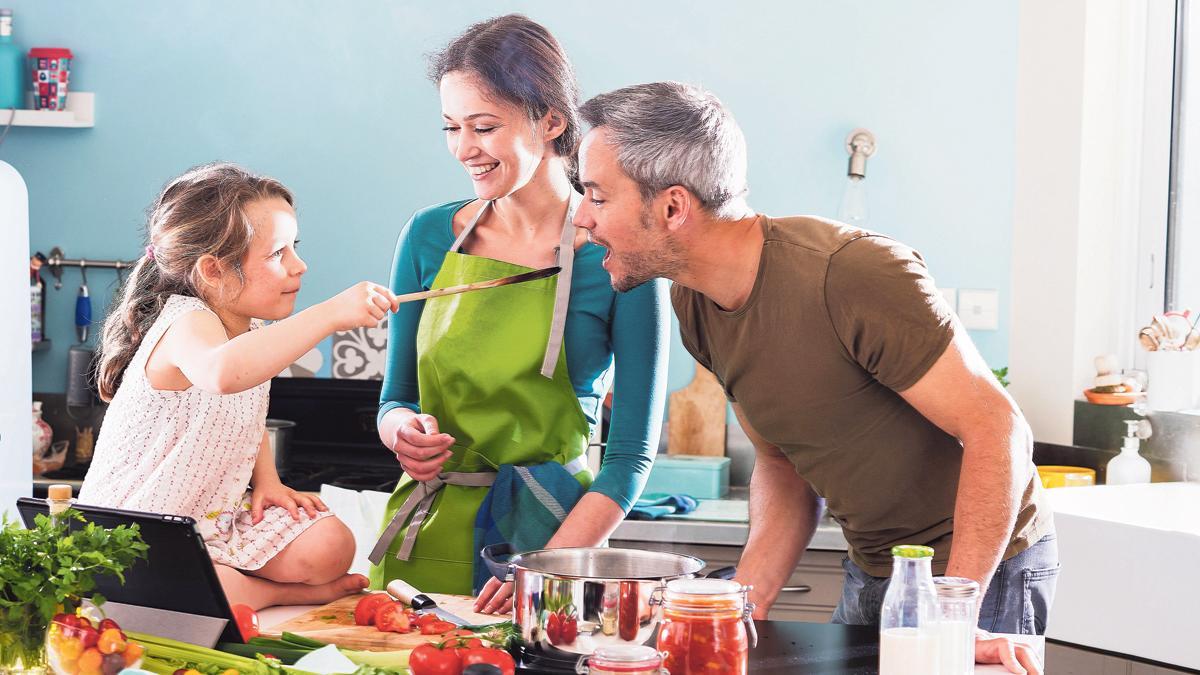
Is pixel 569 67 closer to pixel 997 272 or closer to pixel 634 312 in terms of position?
pixel 634 312

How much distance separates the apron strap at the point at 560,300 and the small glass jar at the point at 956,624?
714 millimetres

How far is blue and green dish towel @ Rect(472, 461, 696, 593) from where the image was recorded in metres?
1.70

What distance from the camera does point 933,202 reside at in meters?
3.35

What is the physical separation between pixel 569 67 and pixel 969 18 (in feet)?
6.50

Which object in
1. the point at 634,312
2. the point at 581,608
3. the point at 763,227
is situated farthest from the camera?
the point at 634,312

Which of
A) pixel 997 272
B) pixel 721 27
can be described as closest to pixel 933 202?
pixel 997 272

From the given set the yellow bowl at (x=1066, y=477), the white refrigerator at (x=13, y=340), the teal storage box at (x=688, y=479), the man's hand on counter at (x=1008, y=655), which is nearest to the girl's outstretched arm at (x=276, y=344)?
the man's hand on counter at (x=1008, y=655)

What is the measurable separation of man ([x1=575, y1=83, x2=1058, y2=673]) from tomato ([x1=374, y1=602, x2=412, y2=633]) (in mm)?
511

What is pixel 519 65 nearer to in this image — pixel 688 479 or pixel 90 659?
pixel 90 659

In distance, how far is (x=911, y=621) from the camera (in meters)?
1.11

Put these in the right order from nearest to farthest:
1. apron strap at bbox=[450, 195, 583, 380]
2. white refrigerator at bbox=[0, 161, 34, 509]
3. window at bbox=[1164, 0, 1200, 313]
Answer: apron strap at bbox=[450, 195, 583, 380] → white refrigerator at bbox=[0, 161, 34, 509] → window at bbox=[1164, 0, 1200, 313]

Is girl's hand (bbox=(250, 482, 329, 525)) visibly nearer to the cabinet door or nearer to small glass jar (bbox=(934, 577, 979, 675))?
small glass jar (bbox=(934, 577, 979, 675))

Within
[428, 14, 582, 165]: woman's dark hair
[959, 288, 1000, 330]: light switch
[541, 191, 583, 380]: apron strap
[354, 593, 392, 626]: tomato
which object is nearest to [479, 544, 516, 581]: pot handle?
[354, 593, 392, 626]: tomato

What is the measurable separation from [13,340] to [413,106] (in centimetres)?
130
